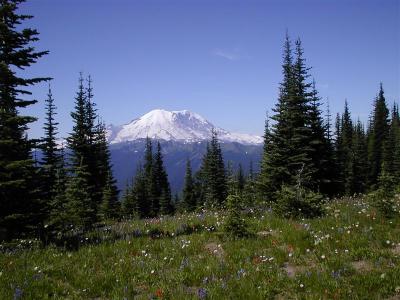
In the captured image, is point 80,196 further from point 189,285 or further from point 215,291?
point 215,291

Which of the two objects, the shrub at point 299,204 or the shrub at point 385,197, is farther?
the shrub at point 299,204

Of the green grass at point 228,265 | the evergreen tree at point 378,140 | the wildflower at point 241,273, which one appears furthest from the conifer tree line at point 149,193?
the wildflower at point 241,273

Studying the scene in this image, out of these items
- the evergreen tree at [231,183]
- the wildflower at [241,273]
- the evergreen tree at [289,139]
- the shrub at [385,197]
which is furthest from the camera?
the evergreen tree at [289,139]

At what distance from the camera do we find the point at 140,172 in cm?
6844

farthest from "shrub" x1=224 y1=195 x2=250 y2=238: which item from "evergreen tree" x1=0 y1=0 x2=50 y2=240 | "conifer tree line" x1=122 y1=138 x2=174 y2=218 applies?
"conifer tree line" x1=122 y1=138 x2=174 y2=218

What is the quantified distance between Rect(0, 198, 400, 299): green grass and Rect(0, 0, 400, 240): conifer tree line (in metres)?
1.44

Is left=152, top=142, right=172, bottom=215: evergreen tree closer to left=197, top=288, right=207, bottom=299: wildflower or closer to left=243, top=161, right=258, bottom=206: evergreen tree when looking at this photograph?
left=243, top=161, right=258, bottom=206: evergreen tree

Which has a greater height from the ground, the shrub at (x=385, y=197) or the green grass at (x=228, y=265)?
the shrub at (x=385, y=197)

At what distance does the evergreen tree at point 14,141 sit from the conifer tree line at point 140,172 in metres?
0.03

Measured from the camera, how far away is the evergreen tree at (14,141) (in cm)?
1207

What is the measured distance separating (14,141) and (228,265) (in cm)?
804

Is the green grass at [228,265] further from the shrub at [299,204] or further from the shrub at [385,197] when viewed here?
the shrub at [299,204]

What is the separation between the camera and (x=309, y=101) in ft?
104

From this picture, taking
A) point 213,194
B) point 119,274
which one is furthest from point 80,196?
point 213,194
